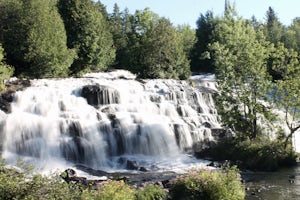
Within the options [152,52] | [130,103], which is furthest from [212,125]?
[152,52]

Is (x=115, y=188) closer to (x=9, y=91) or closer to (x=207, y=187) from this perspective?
(x=207, y=187)

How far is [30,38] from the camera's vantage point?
43.1 metres

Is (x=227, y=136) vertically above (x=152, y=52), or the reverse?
(x=152, y=52)

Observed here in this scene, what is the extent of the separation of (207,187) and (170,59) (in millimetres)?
39436

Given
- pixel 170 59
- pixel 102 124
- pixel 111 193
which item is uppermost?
pixel 170 59

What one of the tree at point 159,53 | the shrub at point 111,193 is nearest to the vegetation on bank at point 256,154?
the shrub at point 111,193

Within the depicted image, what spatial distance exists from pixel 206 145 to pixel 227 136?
2.04 meters

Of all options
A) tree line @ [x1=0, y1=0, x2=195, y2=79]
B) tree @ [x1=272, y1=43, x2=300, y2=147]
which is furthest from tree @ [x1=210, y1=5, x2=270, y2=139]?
tree line @ [x1=0, y1=0, x2=195, y2=79]

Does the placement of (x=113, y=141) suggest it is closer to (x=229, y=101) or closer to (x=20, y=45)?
(x=229, y=101)

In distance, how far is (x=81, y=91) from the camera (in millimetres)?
36062

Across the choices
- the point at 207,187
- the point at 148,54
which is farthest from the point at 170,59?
the point at 207,187

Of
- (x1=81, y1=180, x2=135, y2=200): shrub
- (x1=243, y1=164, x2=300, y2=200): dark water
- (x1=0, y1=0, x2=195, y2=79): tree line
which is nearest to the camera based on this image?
(x1=81, y1=180, x2=135, y2=200): shrub

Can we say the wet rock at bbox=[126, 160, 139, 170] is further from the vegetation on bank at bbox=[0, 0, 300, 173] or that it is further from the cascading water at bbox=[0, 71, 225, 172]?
the vegetation on bank at bbox=[0, 0, 300, 173]

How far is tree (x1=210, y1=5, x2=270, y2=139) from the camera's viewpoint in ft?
109
